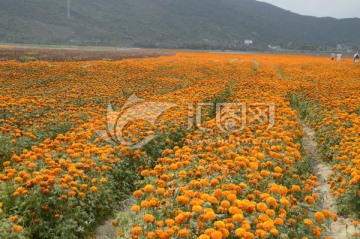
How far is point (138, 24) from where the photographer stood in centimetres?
14175

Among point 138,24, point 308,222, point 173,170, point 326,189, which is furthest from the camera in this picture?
point 138,24

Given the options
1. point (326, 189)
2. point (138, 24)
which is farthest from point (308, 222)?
point (138, 24)

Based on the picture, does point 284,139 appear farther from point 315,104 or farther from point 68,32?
point 68,32

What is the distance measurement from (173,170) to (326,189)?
10.7ft

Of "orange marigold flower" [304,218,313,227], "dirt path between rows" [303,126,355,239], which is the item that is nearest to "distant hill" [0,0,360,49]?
"dirt path between rows" [303,126,355,239]

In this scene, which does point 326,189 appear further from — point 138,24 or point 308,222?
point 138,24

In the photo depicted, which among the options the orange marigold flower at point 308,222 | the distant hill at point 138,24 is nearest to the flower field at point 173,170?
the orange marigold flower at point 308,222

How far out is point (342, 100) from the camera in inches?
496

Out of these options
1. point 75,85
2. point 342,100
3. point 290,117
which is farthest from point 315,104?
point 75,85

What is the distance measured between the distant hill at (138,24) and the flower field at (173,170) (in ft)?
241

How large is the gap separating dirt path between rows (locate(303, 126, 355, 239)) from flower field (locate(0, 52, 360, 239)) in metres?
0.12

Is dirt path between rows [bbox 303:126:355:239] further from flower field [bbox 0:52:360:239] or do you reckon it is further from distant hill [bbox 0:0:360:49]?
distant hill [bbox 0:0:360:49]

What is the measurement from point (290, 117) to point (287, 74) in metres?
14.8

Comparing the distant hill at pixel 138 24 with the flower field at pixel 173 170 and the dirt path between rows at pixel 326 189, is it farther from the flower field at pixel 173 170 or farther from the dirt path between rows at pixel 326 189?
the dirt path between rows at pixel 326 189
